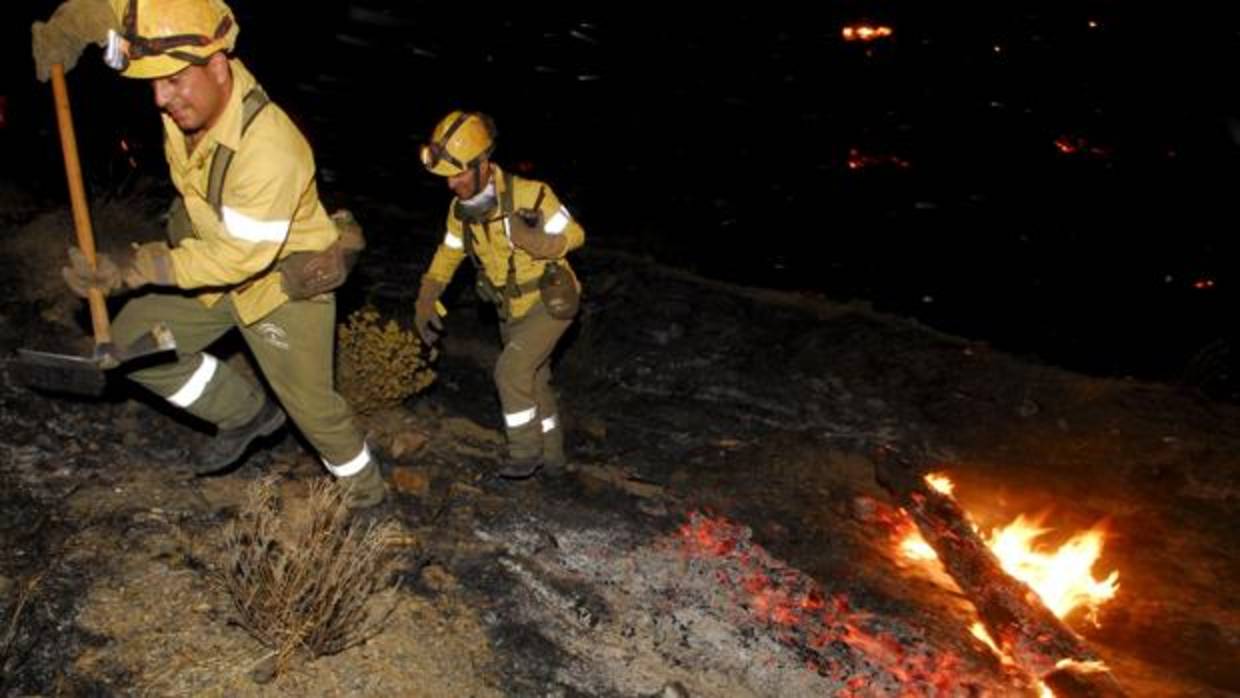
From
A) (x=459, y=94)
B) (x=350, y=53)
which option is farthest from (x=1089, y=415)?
(x=350, y=53)

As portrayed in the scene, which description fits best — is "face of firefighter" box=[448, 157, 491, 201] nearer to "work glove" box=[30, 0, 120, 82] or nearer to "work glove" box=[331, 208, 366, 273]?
"work glove" box=[331, 208, 366, 273]

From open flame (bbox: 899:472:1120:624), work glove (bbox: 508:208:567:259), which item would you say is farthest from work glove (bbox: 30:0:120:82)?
open flame (bbox: 899:472:1120:624)

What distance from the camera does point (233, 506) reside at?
416 cm

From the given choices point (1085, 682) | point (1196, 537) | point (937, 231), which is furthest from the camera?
point (937, 231)

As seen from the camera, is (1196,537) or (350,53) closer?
(1196,537)

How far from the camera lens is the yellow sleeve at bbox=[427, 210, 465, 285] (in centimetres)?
489

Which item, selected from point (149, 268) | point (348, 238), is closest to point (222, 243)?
point (149, 268)

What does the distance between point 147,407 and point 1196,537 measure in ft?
22.2

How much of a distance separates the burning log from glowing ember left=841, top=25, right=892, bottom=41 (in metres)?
7.50

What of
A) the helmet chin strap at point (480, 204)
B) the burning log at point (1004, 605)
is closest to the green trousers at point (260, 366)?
the helmet chin strap at point (480, 204)

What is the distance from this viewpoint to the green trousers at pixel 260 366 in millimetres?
3805

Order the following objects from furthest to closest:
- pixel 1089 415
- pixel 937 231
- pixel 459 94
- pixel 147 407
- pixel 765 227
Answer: pixel 459 94
pixel 765 227
pixel 937 231
pixel 1089 415
pixel 147 407

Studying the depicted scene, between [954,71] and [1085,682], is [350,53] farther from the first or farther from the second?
[1085,682]

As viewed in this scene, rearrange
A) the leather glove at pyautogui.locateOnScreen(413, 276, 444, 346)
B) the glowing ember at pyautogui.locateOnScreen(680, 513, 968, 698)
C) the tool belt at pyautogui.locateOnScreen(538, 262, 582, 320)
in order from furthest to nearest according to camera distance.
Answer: the leather glove at pyautogui.locateOnScreen(413, 276, 444, 346)
the tool belt at pyautogui.locateOnScreen(538, 262, 582, 320)
the glowing ember at pyautogui.locateOnScreen(680, 513, 968, 698)
